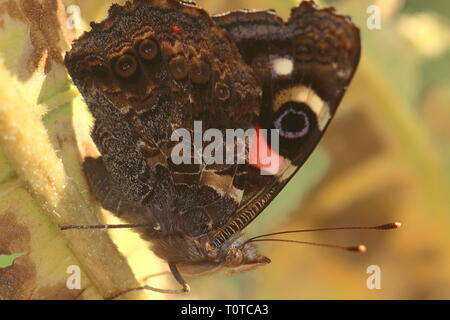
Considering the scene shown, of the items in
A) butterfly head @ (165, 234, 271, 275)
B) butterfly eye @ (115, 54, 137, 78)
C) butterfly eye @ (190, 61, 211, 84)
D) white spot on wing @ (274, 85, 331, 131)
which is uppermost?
butterfly eye @ (115, 54, 137, 78)

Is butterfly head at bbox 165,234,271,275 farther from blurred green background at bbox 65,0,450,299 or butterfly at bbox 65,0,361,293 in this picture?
blurred green background at bbox 65,0,450,299

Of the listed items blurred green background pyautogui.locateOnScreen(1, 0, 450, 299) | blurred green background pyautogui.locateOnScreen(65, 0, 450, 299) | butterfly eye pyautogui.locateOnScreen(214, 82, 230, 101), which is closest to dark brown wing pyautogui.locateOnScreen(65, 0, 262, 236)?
butterfly eye pyautogui.locateOnScreen(214, 82, 230, 101)

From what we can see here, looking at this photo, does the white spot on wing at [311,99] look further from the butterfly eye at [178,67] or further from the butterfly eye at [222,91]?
the butterfly eye at [178,67]

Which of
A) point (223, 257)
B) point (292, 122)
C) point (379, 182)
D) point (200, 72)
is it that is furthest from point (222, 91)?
point (379, 182)

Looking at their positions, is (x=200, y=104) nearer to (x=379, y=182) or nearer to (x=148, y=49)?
(x=148, y=49)

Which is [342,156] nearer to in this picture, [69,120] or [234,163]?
[234,163]

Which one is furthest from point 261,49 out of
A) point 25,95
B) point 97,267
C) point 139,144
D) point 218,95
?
point 97,267
